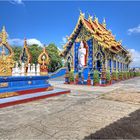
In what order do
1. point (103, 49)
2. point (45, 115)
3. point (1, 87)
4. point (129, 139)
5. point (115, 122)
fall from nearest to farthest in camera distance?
point (129, 139)
point (115, 122)
point (45, 115)
point (1, 87)
point (103, 49)

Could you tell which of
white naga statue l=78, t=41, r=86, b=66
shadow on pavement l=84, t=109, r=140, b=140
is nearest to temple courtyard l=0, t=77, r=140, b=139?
shadow on pavement l=84, t=109, r=140, b=140

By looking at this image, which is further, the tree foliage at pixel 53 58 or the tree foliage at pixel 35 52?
the tree foliage at pixel 53 58

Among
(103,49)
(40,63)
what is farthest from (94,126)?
(103,49)

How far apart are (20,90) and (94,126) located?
5244 millimetres

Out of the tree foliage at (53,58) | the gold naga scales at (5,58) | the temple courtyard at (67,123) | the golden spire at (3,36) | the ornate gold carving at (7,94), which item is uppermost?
the tree foliage at (53,58)

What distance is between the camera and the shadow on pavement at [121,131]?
3.75 meters

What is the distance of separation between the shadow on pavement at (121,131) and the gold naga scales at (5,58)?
5.82m

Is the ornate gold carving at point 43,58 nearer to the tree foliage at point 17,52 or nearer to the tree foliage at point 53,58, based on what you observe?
the tree foliage at point 17,52

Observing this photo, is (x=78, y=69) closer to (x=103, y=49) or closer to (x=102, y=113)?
(x=103, y=49)

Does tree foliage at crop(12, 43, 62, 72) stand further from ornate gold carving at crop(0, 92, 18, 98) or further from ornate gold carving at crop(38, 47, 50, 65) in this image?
ornate gold carving at crop(0, 92, 18, 98)

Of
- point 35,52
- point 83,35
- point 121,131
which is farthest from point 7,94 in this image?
point 35,52

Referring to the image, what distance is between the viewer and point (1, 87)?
7773mm

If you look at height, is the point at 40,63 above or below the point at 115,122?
above

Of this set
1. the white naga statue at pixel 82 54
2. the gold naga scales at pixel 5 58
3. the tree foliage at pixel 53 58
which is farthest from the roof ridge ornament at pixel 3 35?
the tree foliage at pixel 53 58
